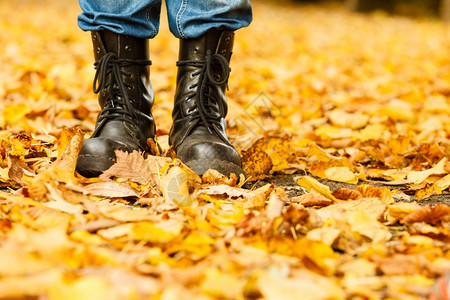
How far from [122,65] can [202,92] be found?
25 centimetres

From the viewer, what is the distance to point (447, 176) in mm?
1380

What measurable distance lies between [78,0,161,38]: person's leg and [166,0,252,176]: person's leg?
79 millimetres

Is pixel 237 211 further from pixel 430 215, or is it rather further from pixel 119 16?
pixel 119 16

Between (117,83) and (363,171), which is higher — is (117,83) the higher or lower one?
the higher one

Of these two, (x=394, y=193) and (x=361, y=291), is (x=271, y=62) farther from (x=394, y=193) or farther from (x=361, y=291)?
(x=361, y=291)

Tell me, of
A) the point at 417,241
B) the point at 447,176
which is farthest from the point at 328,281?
the point at 447,176

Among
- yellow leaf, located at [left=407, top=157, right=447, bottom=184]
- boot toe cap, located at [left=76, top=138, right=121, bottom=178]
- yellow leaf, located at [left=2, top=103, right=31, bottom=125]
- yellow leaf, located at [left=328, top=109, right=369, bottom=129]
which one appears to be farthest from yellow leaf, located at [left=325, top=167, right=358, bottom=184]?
yellow leaf, located at [left=2, top=103, right=31, bottom=125]

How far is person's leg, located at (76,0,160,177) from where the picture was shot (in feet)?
4.61

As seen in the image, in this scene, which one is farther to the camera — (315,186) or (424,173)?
(424,173)

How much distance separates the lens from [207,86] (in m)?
1.46

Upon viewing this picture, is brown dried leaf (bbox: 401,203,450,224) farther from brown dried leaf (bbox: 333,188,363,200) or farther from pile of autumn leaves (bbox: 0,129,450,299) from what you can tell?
brown dried leaf (bbox: 333,188,363,200)

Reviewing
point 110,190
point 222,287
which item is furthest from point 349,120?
point 222,287

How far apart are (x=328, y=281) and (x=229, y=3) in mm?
879

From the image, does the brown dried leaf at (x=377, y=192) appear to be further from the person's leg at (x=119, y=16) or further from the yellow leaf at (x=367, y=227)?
the person's leg at (x=119, y=16)
